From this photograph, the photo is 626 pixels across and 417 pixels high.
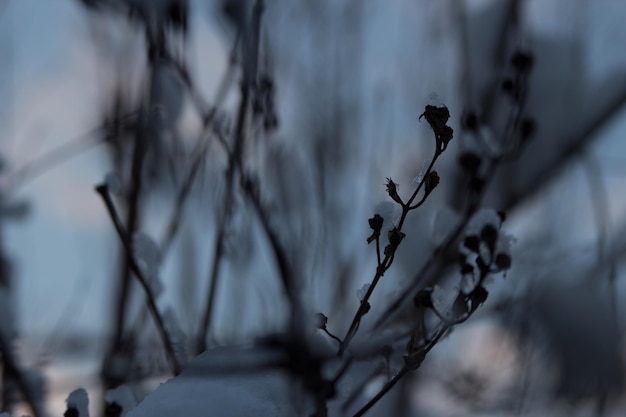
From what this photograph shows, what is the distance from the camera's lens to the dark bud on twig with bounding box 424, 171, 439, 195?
0.92 m

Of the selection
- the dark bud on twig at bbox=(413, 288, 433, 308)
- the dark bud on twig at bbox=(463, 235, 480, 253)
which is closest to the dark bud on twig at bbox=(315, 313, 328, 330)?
the dark bud on twig at bbox=(413, 288, 433, 308)

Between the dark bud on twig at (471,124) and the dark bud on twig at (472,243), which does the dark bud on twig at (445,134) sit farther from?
the dark bud on twig at (471,124)

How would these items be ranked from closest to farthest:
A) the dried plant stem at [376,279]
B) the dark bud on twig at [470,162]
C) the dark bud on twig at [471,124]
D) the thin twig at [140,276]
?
the dried plant stem at [376,279] → the thin twig at [140,276] → the dark bud on twig at [470,162] → the dark bud on twig at [471,124]

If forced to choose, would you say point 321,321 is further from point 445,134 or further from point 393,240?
point 445,134

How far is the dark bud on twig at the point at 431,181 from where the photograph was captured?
0.92m

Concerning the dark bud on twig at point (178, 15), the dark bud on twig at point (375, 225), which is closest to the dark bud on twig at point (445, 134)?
the dark bud on twig at point (375, 225)

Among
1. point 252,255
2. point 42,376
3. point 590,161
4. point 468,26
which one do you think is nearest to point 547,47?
point 468,26

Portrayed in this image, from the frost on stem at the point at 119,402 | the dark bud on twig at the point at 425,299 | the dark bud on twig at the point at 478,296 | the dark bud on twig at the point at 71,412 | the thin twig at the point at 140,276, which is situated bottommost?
the dark bud on twig at the point at 478,296

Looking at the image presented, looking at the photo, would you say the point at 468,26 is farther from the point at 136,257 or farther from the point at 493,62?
the point at 136,257

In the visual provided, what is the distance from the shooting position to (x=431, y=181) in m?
0.93

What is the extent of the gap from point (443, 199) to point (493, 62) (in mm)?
463

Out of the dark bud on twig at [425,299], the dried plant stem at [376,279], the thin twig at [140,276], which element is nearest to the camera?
the dried plant stem at [376,279]

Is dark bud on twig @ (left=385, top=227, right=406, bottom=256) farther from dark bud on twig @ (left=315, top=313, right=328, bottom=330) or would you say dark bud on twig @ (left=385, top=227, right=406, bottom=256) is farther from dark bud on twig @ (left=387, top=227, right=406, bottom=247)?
dark bud on twig @ (left=315, top=313, right=328, bottom=330)

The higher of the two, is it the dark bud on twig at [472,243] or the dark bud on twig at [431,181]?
the dark bud on twig at [431,181]
